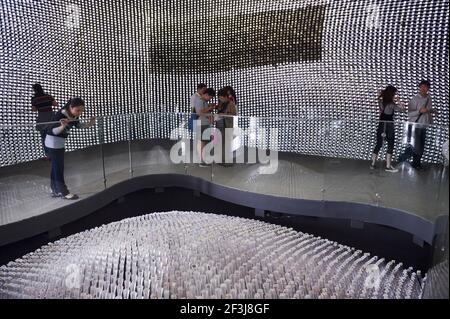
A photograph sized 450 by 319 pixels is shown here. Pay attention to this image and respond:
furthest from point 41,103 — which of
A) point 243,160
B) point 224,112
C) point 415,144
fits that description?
point 415,144

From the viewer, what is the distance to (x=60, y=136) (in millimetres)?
4043

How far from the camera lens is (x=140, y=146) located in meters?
5.41

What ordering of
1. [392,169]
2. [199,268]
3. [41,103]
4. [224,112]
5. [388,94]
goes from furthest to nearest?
[224,112], [41,103], [388,94], [392,169], [199,268]

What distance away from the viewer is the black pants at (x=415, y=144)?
390 centimetres

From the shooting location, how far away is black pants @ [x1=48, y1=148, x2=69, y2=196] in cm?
406

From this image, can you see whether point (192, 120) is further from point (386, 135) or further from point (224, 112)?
point (386, 135)

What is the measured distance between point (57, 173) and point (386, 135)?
11.2ft

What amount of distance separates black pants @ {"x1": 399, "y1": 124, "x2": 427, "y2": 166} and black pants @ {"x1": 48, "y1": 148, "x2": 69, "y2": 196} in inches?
135

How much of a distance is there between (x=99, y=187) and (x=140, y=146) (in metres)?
0.93

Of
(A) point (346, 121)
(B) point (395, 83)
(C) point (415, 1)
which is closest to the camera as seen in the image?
(A) point (346, 121)

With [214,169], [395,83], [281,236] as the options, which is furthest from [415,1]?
[281,236]

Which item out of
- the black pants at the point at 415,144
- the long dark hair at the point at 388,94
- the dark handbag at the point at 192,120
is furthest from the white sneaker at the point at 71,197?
the long dark hair at the point at 388,94
